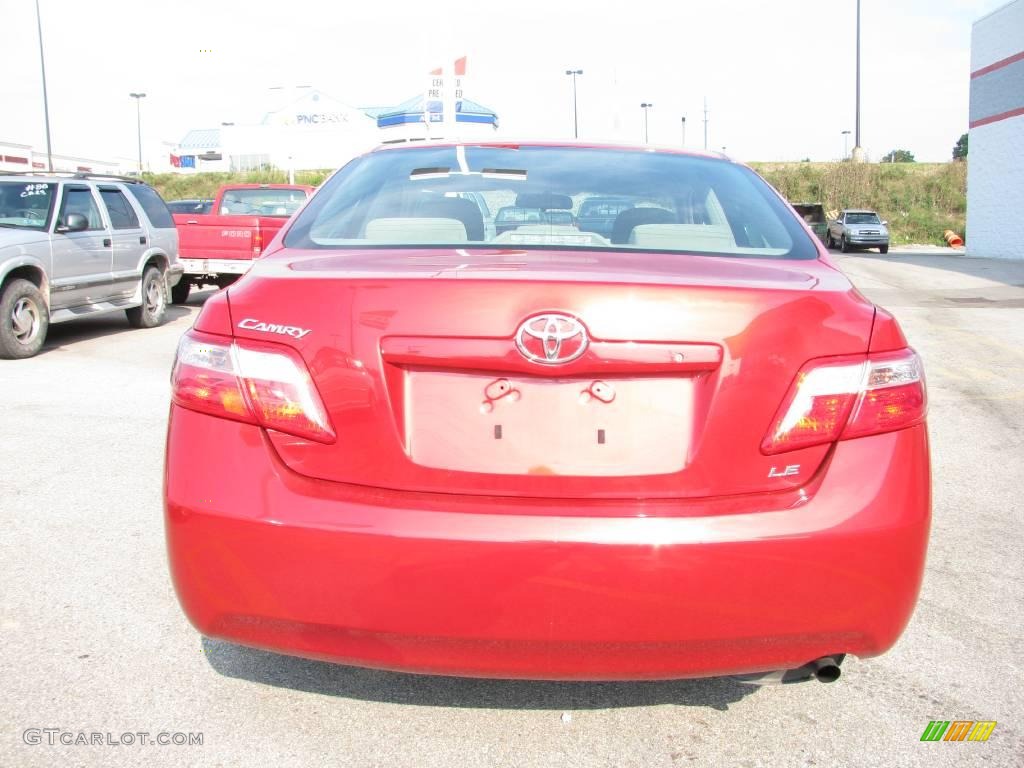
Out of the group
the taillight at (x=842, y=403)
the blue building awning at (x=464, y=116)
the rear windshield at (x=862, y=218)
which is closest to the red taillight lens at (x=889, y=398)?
the taillight at (x=842, y=403)

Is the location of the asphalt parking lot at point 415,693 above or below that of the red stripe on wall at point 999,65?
below

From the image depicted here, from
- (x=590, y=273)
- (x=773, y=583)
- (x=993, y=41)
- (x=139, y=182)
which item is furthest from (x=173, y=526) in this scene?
(x=993, y=41)

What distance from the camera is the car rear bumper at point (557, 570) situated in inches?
86.2

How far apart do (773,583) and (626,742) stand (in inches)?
29.8

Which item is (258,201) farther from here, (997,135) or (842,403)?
(997,135)

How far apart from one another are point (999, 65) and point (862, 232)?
9.11 meters

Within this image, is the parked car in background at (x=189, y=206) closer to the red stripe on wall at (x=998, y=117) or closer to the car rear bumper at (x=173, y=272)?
the car rear bumper at (x=173, y=272)

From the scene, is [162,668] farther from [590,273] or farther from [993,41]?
[993,41]

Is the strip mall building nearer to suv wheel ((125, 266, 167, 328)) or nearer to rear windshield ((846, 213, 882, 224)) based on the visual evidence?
rear windshield ((846, 213, 882, 224))

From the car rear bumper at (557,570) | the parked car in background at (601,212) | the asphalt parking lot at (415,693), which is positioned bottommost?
the asphalt parking lot at (415,693)

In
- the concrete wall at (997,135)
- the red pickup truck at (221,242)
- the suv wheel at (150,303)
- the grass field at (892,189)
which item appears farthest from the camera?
the grass field at (892,189)

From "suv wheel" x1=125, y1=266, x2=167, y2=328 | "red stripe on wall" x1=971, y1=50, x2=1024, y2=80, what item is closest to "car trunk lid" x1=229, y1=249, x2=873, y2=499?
"suv wheel" x1=125, y1=266, x2=167, y2=328

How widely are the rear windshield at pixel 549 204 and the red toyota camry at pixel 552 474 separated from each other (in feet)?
1.83

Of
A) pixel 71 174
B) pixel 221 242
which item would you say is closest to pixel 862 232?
pixel 221 242
